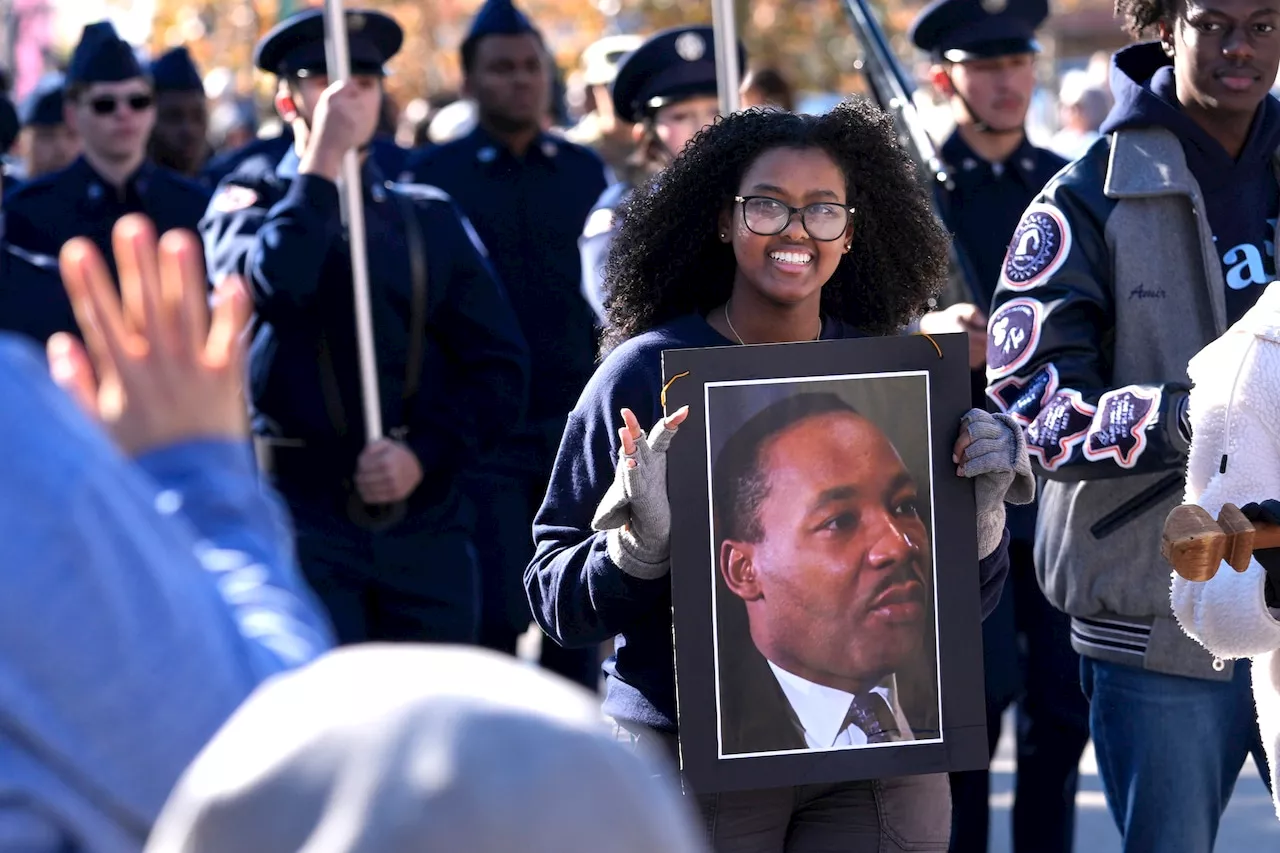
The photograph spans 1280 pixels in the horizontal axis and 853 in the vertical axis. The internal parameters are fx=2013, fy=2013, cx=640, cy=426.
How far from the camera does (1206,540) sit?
302 cm

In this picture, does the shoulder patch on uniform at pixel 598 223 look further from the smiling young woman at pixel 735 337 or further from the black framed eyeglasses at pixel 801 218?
the black framed eyeglasses at pixel 801 218

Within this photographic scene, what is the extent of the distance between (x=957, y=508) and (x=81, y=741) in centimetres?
198

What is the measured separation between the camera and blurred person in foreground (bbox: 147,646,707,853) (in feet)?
3.65

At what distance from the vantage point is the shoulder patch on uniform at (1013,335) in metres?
4.13

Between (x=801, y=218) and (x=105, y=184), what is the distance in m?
5.08

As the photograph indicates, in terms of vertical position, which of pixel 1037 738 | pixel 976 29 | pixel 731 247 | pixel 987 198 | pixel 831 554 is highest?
pixel 976 29

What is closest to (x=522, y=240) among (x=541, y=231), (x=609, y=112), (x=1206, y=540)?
(x=541, y=231)

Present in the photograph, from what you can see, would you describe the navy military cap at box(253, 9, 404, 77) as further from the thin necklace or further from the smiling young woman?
the thin necklace

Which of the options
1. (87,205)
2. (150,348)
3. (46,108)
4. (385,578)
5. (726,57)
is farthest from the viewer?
(46,108)

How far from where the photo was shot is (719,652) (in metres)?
3.32

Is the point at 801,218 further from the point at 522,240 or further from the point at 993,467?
the point at 522,240

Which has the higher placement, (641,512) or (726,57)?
(726,57)

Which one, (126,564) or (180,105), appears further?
(180,105)

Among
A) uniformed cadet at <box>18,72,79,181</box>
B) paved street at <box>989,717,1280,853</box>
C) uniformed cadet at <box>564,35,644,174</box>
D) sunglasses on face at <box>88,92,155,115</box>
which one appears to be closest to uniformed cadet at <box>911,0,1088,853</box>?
paved street at <box>989,717,1280,853</box>
